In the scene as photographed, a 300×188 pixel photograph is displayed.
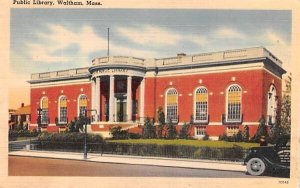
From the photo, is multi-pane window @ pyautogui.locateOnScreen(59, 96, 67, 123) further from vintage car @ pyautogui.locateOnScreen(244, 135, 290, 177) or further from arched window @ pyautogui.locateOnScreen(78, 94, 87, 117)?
vintage car @ pyautogui.locateOnScreen(244, 135, 290, 177)

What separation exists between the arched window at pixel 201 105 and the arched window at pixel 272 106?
5.25ft

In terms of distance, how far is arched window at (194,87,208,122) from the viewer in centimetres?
1164

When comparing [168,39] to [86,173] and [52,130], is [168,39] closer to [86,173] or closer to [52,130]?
[86,173]

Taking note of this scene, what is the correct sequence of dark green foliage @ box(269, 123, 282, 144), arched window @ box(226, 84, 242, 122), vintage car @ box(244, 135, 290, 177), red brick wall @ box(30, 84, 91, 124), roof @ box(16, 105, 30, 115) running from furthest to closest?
arched window @ box(226, 84, 242, 122) → red brick wall @ box(30, 84, 91, 124) → dark green foliage @ box(269, 123, 282, 144) → roof @ box(16, 105, 30, 115) → vintage car @ box(244, 135, 290, 177)

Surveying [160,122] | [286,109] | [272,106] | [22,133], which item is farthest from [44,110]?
[286,109]

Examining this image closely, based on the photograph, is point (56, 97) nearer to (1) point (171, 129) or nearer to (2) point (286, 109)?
(1) point (171, 129)

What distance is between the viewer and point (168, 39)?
31.6 ft

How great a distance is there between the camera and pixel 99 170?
9.85 metres

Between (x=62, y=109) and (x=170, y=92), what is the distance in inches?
117

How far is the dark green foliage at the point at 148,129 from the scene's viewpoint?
37.9 ft

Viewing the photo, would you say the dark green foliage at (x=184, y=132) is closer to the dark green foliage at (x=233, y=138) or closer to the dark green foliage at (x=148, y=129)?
the dark green foliage at (x=148, y=129)

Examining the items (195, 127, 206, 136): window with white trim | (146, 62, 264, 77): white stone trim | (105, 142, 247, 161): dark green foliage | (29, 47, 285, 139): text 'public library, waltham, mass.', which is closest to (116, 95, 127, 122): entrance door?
Result: (29, 47, 285, 139): text 'public library, waltham, mass.'

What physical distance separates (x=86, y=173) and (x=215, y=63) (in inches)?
180

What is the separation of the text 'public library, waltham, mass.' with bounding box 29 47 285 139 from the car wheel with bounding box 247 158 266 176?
4.34 ft
